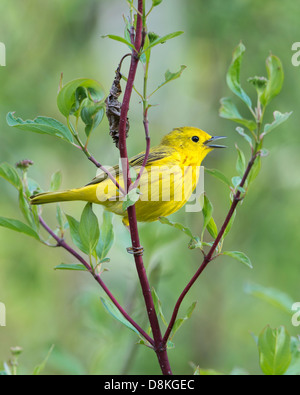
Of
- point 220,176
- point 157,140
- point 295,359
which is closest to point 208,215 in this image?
point 220,176

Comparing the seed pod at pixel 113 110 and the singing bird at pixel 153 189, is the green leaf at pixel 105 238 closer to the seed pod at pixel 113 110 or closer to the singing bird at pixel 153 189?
the seed pod at pixel 113 110

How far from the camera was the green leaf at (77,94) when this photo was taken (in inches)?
53.7

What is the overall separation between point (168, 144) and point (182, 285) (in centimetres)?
160

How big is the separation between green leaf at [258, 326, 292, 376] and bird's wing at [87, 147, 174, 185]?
1350mm

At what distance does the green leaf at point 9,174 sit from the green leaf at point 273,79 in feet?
2.47

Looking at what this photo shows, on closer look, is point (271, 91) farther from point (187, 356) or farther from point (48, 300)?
point (48, 300)

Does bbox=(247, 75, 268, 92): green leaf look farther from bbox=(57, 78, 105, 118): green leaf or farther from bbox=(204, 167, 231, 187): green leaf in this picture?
bbox=(57, 78, 105, 118): green leaf

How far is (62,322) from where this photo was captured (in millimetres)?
5324

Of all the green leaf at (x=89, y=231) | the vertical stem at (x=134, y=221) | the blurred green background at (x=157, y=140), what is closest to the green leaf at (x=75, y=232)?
the green leaf at (x=89, y=231)

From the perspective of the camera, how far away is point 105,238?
5.46 feet

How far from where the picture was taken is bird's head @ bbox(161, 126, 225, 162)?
10.5 feet

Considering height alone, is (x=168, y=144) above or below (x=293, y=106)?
below
